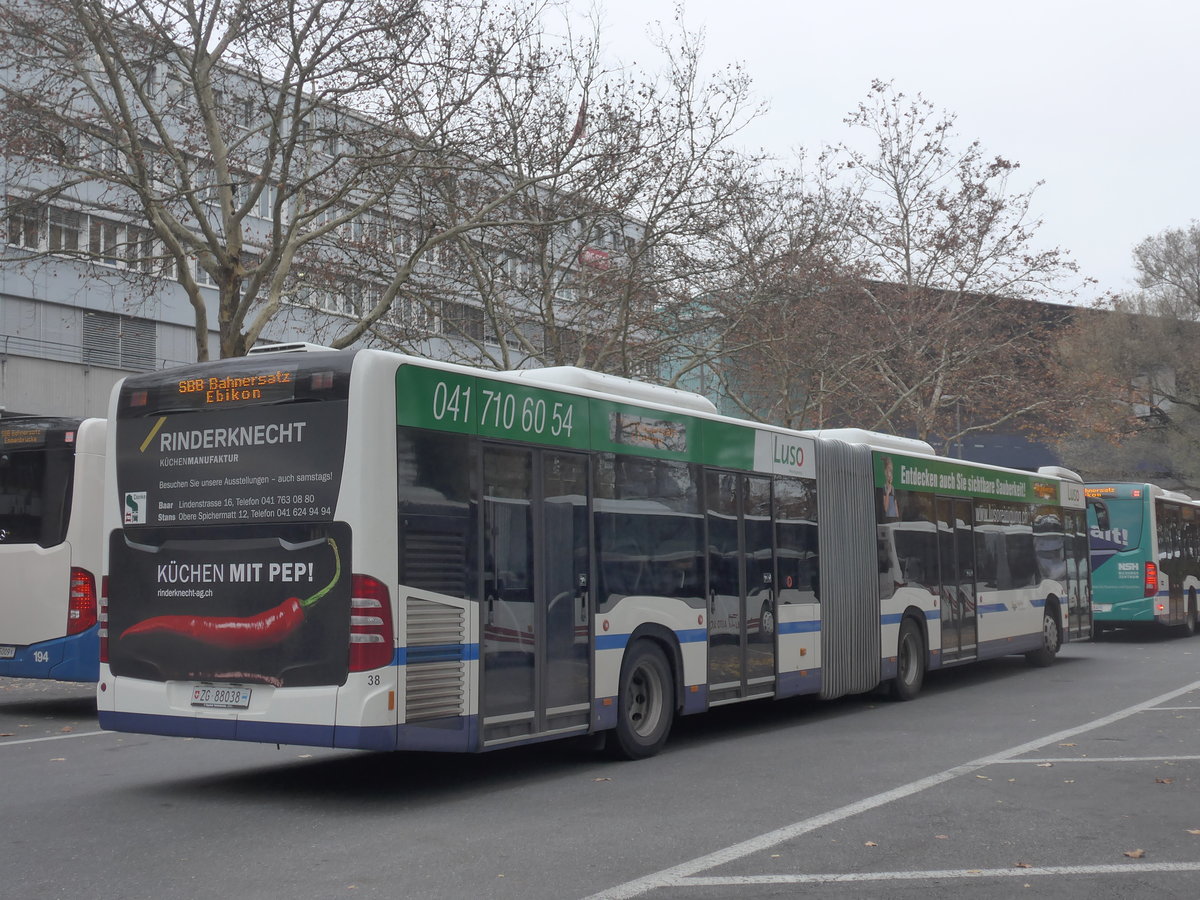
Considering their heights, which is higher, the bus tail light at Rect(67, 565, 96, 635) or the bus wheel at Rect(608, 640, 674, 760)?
the bus tail light at Rect(67, 565, 96, 635)

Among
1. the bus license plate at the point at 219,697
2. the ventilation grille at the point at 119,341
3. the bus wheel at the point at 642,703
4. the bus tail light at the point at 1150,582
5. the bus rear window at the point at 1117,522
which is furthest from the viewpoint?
the ventilation grille at the point at 119,341

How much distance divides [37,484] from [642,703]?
6859 millimetres

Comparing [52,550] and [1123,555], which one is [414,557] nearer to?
[52,550]

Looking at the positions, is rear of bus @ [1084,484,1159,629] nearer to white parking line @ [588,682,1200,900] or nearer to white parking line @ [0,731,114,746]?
white parking line @ [588,682,1200,900]

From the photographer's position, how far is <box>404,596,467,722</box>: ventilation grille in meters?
8.54

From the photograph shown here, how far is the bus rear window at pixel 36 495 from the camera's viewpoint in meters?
13.8

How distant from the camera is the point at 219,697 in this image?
8.84m

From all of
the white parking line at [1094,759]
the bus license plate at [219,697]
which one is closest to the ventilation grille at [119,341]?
the bus license plate at [219,697]

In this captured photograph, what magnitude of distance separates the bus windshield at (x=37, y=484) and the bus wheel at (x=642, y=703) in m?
6.31

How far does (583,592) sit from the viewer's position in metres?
10.2

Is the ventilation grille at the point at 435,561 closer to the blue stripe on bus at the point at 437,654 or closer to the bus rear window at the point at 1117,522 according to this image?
the blue stripe on bus at the point at 437,654

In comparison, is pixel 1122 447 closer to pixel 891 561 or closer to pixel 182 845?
pixel 891 561

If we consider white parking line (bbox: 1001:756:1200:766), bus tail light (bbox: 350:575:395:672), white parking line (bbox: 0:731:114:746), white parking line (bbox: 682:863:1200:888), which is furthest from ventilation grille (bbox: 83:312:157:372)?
white parking line (bbox: 682:863:1200:888)

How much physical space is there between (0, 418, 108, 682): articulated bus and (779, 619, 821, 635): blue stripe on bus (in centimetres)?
663
